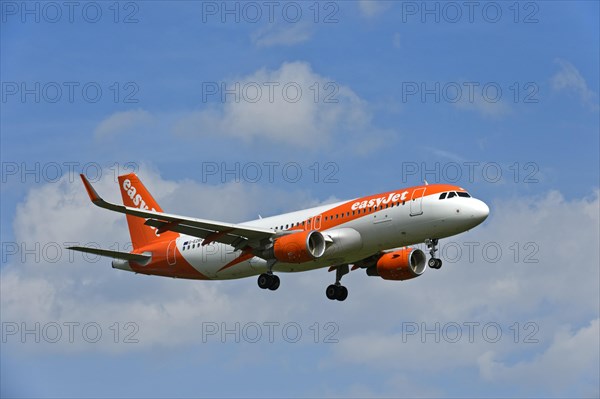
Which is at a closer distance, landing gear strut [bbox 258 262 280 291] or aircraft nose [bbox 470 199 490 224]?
aircraft nose [bbox 470 199 490 224]

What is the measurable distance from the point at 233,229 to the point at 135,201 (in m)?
16.0

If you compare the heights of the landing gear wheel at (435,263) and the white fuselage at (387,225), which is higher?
the white fuselage at (387,225)

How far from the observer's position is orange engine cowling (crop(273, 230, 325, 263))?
58750 mm

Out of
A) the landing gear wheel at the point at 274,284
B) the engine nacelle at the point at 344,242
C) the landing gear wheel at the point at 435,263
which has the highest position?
the engine nacelle at the point at 344,242

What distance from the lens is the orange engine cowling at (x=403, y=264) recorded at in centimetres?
6425

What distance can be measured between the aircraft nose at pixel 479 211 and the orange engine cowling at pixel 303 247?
7949 mm

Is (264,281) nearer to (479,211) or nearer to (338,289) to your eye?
(338,289)

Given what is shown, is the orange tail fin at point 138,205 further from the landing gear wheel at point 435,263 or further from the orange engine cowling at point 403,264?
Result: the landing gear wheel at point 435,263

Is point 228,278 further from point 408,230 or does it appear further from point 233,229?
point 408,230

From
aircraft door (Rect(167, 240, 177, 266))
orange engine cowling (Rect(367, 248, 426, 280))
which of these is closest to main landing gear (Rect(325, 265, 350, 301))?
orange engine cowling (Rect(367, 248, 426, 280))

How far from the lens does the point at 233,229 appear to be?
6106 centimetres

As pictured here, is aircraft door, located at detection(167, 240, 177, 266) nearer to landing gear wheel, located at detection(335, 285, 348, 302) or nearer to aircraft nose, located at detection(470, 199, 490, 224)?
landing gear wheel, located at detection(335, 285, 348, 302)

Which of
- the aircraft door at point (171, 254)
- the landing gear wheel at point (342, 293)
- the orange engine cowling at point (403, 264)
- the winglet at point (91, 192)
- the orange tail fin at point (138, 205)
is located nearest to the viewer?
the winglet at point (91, 192)

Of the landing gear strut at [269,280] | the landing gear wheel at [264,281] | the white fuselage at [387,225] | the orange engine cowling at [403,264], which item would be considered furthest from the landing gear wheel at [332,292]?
the landing gear wheel at [264,281]
